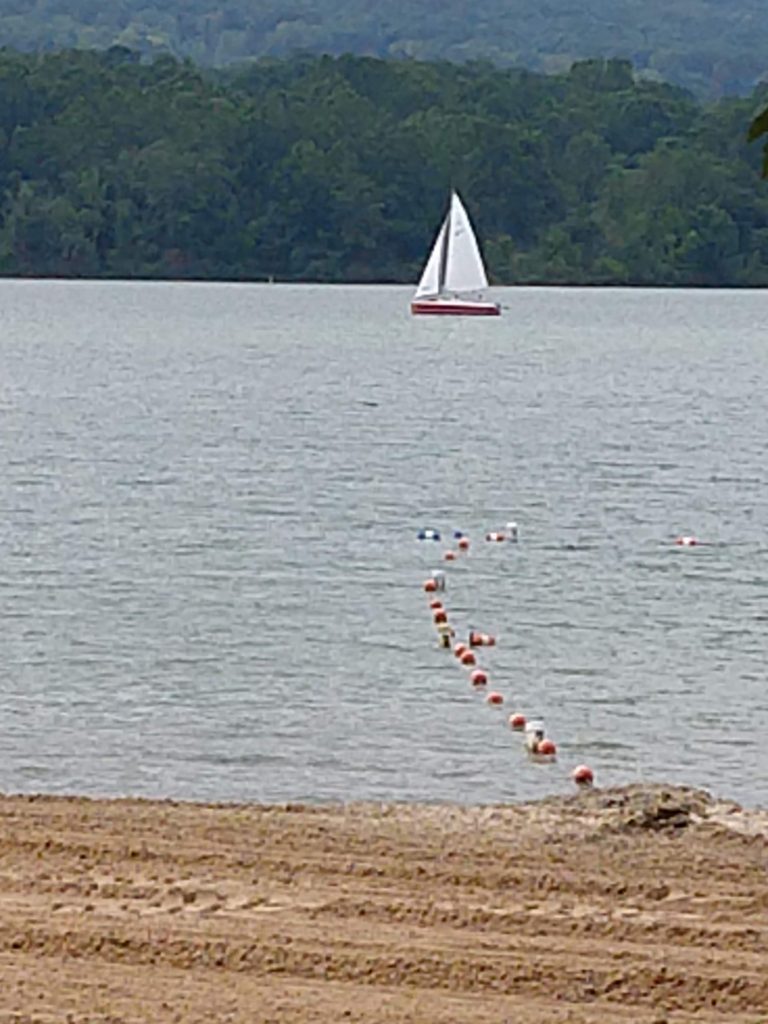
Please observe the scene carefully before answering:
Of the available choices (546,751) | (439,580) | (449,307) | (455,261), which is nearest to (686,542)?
(439,580)

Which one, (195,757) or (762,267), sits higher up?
(762,267)

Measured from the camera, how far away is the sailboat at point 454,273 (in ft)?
303

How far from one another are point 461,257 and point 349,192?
56650 millimetres

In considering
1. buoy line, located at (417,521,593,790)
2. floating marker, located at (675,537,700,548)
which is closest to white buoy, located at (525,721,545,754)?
buoy line, located at (417,521,593,790)

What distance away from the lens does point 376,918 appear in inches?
372

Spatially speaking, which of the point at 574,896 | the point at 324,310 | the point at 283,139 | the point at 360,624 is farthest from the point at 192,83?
the point at 574,896

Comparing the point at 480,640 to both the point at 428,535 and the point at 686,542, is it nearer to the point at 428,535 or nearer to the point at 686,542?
the point at 428,535

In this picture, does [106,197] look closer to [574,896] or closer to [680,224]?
[680,224]

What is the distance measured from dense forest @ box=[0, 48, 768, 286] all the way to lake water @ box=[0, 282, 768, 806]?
283 feet

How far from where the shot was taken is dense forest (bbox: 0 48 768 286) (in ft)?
Answer: 486

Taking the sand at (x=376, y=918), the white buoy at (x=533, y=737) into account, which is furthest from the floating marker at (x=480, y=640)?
the sand at (x=376, y=918)

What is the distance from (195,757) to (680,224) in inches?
5205

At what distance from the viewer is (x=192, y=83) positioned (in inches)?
6703

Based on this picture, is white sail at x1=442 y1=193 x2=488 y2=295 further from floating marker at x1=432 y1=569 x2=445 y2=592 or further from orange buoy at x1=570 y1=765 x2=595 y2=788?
orange buoy at x1=570 y1=765 x2=595 y2=788
